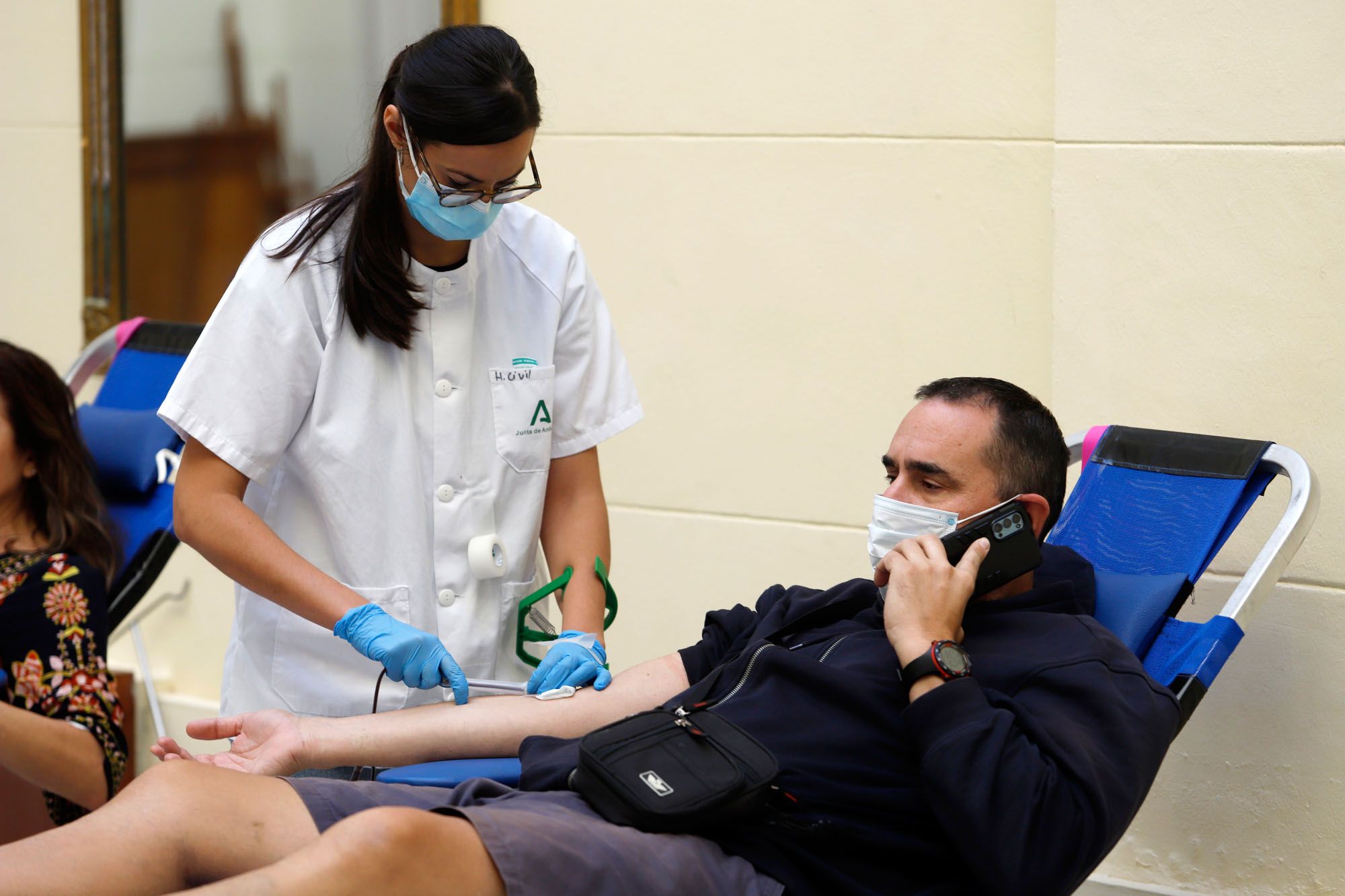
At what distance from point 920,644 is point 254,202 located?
263 cm

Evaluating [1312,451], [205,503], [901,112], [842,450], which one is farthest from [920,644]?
[901,112]

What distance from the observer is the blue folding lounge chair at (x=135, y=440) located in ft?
8.30

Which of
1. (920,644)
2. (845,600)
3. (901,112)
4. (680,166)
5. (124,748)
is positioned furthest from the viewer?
(680,166)

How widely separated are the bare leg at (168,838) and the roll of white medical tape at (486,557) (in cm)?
43

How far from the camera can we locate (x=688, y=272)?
3037 millimetres

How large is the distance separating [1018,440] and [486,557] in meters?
0.75

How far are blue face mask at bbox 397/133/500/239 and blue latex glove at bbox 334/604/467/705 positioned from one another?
52cm

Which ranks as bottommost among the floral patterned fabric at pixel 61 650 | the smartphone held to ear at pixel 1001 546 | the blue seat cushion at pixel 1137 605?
the floral patterned fabric at pixel 61 650

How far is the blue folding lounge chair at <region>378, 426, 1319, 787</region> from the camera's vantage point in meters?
1.74

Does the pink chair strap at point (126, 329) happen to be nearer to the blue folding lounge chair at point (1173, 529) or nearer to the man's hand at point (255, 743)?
the man's hand at point (255, 743)

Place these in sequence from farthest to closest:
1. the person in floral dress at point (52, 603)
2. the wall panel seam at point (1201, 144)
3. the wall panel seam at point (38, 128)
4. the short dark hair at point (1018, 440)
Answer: the wall panel seam at point (38, 128)
the wall panel seam at point (1201, 144)
the person in floral dress at point (52, 603)
the short dark hair at point (1018, 440)

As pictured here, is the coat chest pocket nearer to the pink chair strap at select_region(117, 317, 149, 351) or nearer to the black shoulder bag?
the black shoulder bag

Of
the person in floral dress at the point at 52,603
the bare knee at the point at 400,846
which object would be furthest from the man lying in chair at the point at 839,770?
the person in floral dress at the point at 52,603

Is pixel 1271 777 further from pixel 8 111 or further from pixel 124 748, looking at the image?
pixel 8 111
